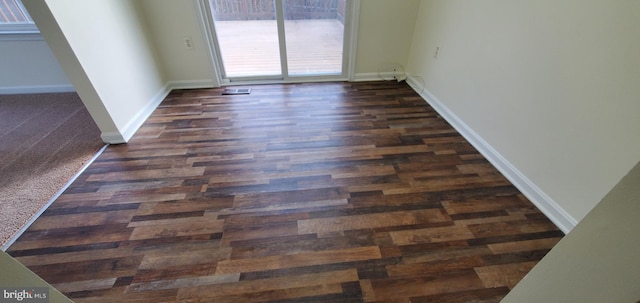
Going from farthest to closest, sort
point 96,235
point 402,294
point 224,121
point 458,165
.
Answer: point 224,121 < point 458,165 < point 96,235 < point 402,294

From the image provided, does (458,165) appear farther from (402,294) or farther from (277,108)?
(277,108)

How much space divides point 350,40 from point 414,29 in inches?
29.4

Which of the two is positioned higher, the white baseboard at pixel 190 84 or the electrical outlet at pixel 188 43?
the electrical outlet at pixel 188 43

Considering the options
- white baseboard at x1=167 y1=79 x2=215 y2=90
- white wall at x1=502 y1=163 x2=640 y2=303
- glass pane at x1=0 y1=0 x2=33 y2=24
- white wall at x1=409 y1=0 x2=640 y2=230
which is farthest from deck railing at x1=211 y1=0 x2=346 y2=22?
white wall at x1=502 y1=163 x2=640 y2=303

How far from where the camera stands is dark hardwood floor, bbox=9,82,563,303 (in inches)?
45.0

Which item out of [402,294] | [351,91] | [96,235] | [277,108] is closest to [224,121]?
[277,108]

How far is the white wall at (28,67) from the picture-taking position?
101 inches

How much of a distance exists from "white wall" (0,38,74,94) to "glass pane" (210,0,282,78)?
183 cm

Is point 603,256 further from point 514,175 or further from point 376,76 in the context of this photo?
point 376,76

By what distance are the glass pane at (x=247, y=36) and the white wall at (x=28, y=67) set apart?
1.83 m

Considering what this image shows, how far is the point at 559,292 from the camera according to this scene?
500 millimetres

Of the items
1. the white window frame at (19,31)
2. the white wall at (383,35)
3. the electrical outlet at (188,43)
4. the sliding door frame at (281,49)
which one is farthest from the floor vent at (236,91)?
the white window frame at (19,31)

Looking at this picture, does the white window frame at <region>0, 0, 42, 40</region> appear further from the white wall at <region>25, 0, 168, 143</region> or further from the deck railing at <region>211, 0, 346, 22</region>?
the deck railing at <region>211, 0, 346, 22</region>

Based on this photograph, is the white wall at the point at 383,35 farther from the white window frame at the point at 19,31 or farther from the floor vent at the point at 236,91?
the white window frame at the point at 19,31
